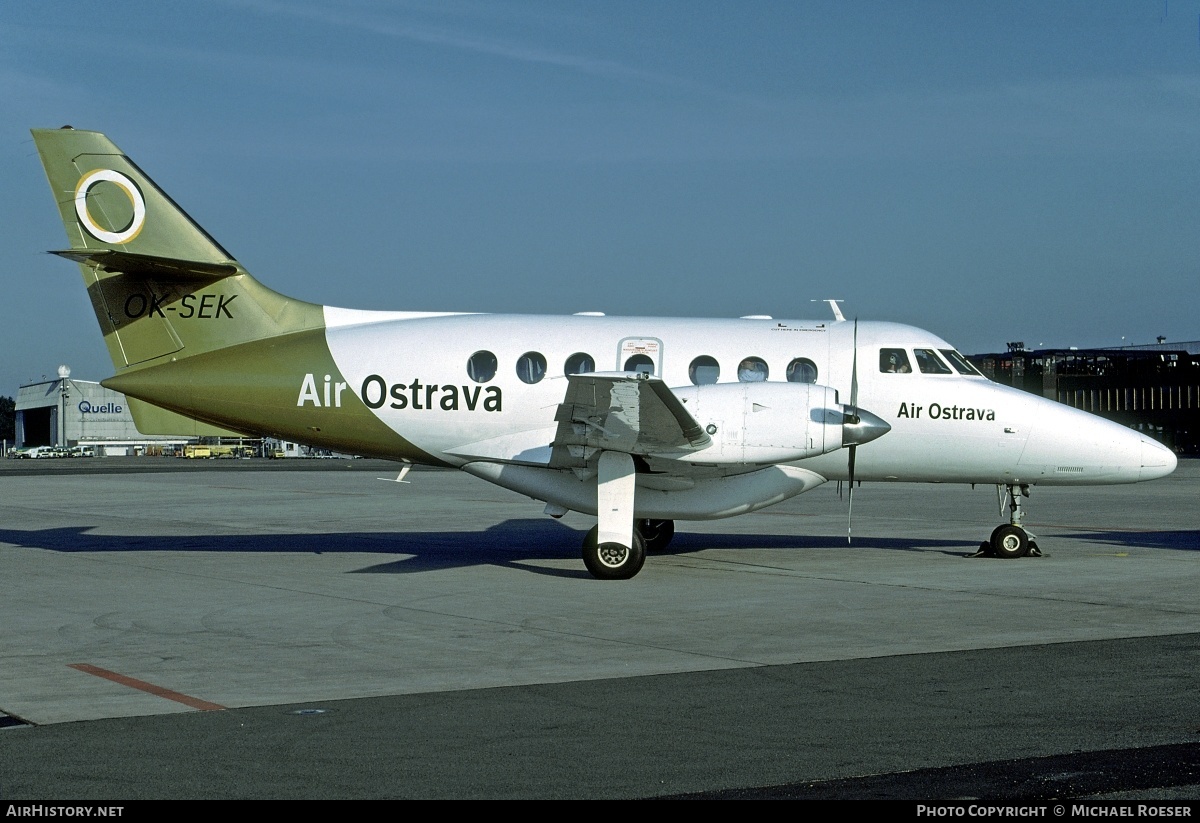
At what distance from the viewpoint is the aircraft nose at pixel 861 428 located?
14.6 metres

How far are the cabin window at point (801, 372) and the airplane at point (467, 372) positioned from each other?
0.03 meters

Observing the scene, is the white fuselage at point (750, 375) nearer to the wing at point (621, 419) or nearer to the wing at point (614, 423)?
the wing at point (614, 423)

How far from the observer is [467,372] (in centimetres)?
1639

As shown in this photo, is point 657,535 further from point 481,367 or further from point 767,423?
point 767,423

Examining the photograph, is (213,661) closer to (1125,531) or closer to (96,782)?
(96,782)

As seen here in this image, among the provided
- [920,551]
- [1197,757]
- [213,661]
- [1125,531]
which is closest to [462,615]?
[213,661]

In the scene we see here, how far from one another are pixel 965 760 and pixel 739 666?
307 cm

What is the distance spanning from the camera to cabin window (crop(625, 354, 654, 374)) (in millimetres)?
16266

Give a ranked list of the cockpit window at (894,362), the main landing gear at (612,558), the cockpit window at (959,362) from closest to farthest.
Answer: the main landing gear at (612,558) < the cockpit window at (894,362) < the cockpit window at (959,362)

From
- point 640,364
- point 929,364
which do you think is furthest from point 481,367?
point 929,364

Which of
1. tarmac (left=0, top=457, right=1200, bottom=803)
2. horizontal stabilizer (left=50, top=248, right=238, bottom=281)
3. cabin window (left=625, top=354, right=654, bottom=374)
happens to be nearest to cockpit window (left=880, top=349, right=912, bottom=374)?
tarmac (left=0, top=457, right=1200, bottom=803)

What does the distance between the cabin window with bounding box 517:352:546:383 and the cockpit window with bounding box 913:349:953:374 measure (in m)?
5.09

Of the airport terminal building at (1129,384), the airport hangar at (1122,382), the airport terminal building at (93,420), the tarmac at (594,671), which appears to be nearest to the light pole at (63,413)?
the airport terminal building at (93,420)

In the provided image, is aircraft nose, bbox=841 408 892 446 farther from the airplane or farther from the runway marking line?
the runway marking line
